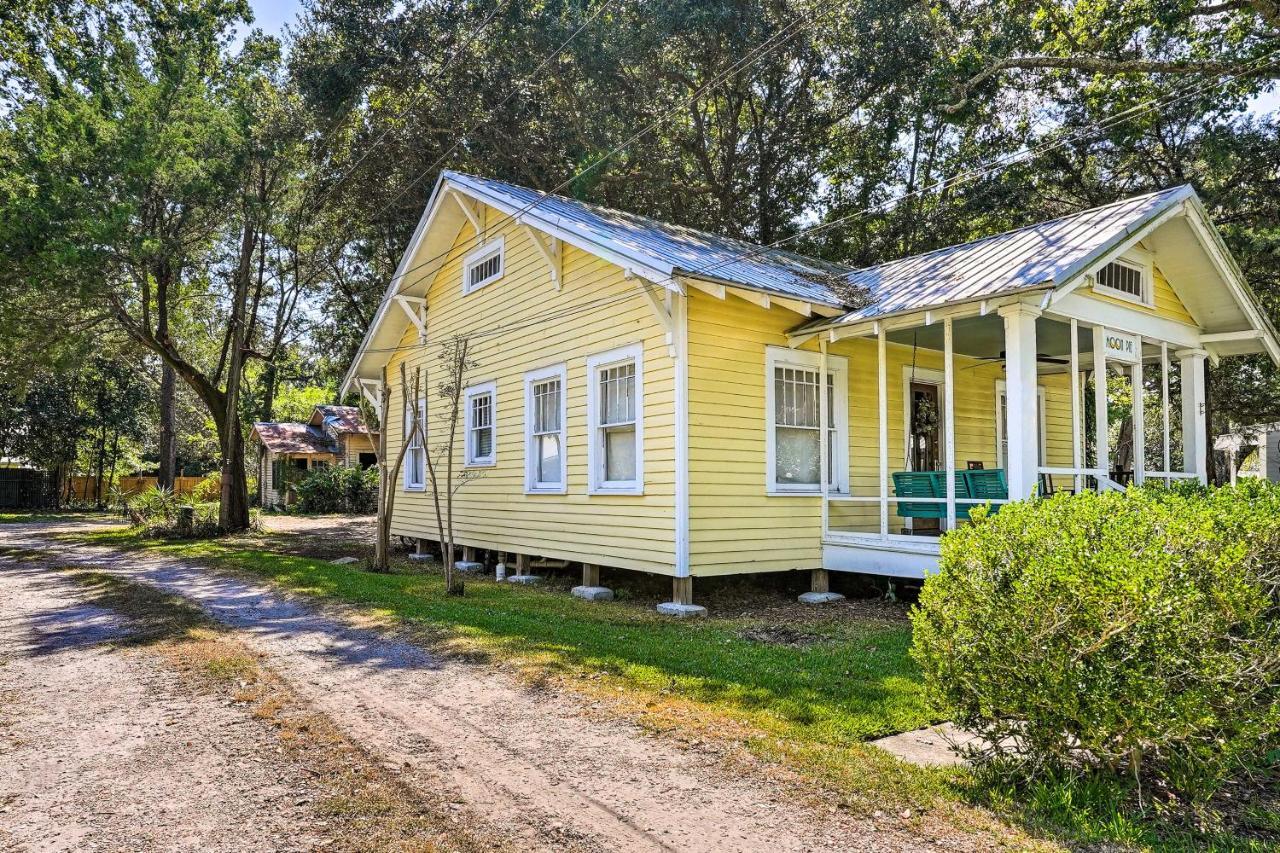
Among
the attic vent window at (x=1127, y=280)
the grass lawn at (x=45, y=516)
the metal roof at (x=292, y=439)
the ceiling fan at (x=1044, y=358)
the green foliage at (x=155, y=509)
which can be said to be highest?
the attic vent window at (x=1127, y=280)

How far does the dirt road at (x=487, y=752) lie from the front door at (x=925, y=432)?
7.76 m

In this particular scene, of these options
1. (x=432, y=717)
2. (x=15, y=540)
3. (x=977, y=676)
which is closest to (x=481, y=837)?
(x=432, y=717)

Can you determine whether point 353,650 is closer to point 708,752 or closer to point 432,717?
point 432,717

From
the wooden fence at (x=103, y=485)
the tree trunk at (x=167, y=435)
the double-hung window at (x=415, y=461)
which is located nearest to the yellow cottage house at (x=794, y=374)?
the double-hung window at (x=415, y=461)

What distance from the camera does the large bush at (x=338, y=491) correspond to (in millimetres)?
30703

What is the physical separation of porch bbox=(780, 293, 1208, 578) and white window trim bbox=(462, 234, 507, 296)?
18.6ft

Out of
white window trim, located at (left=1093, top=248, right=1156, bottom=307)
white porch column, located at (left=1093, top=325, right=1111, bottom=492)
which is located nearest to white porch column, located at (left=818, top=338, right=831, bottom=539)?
white porch column, located at (left=1093, top=325, right=1111, bottom=492)

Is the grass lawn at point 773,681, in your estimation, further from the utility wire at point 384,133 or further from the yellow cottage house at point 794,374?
the utility wire at point 384,133

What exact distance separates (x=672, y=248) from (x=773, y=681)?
6.70 m

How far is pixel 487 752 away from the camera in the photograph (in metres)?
4.66

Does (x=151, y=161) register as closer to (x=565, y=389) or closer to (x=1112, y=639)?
(x=565, y=389)

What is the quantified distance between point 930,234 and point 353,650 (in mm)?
17999

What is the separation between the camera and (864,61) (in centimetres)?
1855

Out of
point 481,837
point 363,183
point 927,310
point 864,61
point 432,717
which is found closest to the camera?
point 481,837
